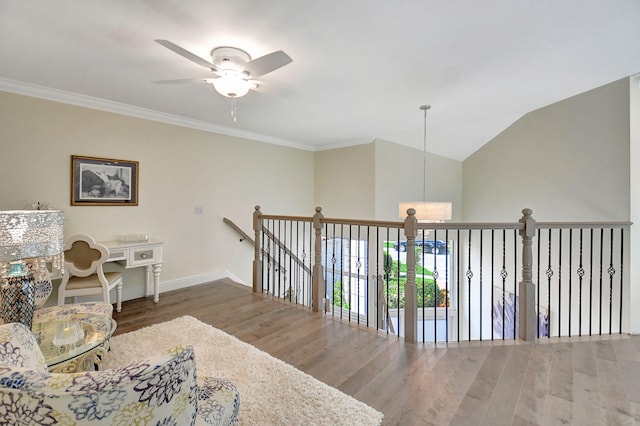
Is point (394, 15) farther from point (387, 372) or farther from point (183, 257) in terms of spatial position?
point (183, 257)

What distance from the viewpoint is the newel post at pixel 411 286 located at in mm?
2457

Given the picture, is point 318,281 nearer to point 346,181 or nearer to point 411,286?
point 411,286

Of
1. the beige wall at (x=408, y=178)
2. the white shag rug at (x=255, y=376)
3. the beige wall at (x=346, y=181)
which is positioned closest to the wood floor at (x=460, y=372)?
the white shag rug at (x=255, y=376)

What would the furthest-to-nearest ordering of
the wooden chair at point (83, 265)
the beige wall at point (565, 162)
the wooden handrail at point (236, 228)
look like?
the wooden handrail at point (236, 228) < the beige wall at point (565, 162) < the wooden chair at point (83, 265)

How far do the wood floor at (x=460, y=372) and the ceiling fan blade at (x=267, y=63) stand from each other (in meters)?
2.20

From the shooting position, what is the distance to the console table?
3172 mm

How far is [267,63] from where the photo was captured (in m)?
1.99

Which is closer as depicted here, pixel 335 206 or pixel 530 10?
pixel 530 10

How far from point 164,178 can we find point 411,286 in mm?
3452

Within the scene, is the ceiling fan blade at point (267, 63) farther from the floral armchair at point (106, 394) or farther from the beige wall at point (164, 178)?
the beige wall at point (164, 178)

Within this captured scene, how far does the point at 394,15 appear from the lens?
1893 millimetres

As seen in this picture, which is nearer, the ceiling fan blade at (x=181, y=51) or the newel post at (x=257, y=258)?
the ceiling fan blade at (x=181, y=51)

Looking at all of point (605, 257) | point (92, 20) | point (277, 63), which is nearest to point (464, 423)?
point (277, 63)

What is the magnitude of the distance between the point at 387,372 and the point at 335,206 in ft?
12.7
